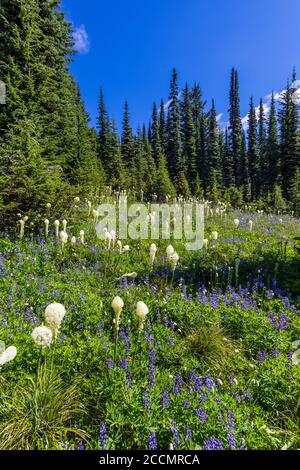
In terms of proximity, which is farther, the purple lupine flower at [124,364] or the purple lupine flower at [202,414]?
the purple lupine flower at [124,364]

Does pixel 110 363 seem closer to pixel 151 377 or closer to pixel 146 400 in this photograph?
pixel 151 377

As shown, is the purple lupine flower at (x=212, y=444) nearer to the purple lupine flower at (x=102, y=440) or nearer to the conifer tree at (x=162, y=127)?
the purple lupine flower at (x=102, y=440)

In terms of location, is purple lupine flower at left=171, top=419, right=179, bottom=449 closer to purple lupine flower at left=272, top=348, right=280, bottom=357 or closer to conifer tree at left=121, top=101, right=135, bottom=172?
purple lupine flower at left=272, top=348, right=280, bottom=357

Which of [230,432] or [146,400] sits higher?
[146,400]

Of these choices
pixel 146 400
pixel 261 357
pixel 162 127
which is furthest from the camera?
pixel 162 127

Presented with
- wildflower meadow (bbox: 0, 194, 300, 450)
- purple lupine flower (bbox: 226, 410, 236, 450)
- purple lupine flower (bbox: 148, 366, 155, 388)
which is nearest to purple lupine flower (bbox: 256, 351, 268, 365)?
wildflower meadow (bbox: 0, 194, 300, 450)

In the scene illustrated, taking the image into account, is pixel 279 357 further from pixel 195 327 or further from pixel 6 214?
pixel 6 214

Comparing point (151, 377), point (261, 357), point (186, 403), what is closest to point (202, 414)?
point (186, 403)

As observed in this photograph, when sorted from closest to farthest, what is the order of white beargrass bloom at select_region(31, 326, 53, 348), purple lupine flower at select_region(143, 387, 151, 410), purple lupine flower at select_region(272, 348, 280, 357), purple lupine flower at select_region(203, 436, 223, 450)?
purple lupine flower at select_region(203, 436, 223, 450)
white beargrass bloom at select_region(31, 326, 53, 348)
purple lupine flower at select_region(143, 387, 151, 410)
purple lupine flower at select_region(272, 348, 280, 357)

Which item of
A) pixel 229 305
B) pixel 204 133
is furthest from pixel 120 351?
pixel 204 133

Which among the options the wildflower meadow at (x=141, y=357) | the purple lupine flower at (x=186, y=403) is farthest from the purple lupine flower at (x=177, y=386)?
the purple lupine flower at (x=186, y=403)

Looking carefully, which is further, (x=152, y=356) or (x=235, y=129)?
(x=235, y=129)

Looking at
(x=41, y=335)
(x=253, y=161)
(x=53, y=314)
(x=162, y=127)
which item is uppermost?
(x=162, y=127)

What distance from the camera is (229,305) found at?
518cm
